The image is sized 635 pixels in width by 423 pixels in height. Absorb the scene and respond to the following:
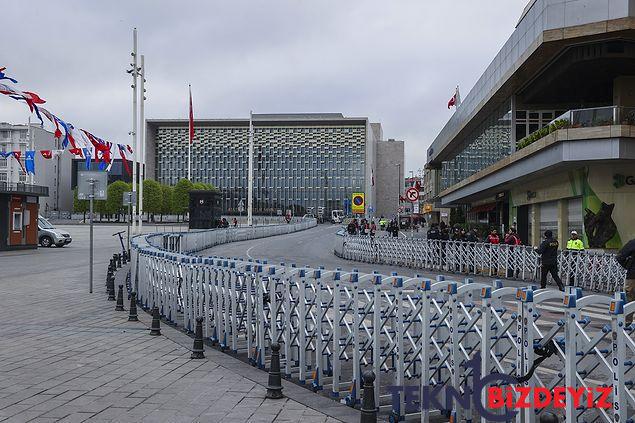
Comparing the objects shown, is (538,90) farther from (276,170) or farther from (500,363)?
(276,170)

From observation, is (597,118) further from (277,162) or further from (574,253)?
(277,162)

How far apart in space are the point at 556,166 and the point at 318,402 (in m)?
19.7

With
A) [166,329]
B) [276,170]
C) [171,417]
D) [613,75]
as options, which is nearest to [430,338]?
[171,417]

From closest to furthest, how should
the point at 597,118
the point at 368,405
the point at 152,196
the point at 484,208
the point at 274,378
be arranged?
the point at 368,405 → the point at 274,378 → the point at 597,118 → the point at 484,208 → the point at 152,196

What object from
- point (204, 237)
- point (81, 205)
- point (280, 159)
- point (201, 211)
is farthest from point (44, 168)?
point (204, 237)

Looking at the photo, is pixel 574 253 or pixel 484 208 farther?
pixel 484 208

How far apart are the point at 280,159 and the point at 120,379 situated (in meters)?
132

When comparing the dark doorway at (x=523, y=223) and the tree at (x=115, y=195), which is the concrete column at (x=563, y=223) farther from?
the tree at (x=115, y=195)

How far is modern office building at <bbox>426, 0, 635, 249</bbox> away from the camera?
21547 mm

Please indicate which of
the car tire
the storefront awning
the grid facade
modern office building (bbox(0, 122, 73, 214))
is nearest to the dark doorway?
the storefront awning

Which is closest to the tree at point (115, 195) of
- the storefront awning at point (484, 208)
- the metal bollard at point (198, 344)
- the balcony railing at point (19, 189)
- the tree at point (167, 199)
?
the tree at point (167, 199)

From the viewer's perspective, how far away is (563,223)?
2589 centimetres

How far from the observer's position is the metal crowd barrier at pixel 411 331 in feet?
15.2

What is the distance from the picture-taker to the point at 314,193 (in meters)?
141
